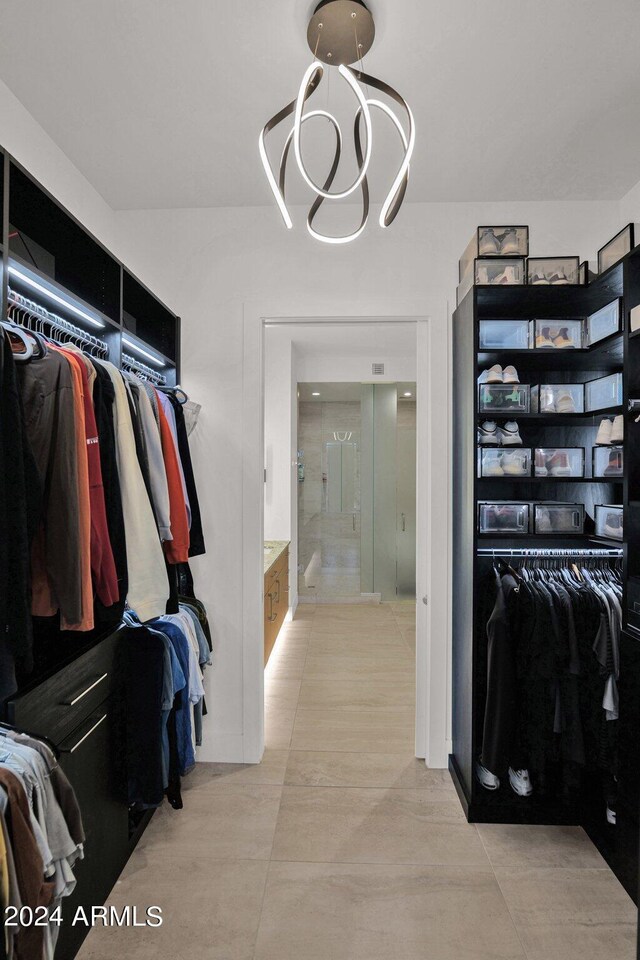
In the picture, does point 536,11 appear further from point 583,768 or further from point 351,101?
point 583,768

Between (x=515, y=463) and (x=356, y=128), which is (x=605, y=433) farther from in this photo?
(x=356, y=128)

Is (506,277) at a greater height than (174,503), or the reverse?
(506,277)

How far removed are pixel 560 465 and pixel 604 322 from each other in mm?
616

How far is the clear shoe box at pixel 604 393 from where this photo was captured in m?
1.95

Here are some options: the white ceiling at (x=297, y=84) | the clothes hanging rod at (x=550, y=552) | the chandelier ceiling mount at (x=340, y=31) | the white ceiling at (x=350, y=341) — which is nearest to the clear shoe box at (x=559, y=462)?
the clothes hanging rod at (x=550, y=552)

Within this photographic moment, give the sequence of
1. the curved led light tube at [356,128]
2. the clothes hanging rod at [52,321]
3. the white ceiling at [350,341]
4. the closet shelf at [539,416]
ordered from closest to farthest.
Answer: the curved led light tube at [356,128]
the clothes hanging rod at [52,321]
the closet shelf at [539,416]
the white ceiling at [350,341]

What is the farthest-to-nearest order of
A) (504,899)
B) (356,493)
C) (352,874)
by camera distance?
(356,493)
(352,874)
(504,899)

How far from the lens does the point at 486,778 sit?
208cm

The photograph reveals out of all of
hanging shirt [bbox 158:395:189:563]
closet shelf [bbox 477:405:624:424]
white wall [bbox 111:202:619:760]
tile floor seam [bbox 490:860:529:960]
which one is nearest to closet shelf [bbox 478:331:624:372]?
closet shelf [bbox 477:405:624:424]

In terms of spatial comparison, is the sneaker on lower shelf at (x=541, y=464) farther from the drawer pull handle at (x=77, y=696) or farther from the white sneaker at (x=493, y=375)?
the drawer pull handle at (x=77, y=696)

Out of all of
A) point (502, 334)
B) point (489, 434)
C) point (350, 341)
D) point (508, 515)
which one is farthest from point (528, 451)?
point (350, 341)

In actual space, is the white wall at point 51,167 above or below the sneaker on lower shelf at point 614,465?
above

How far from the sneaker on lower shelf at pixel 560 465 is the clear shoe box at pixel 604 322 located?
19.5 inches

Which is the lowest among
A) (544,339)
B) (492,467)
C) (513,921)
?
(513,921)
